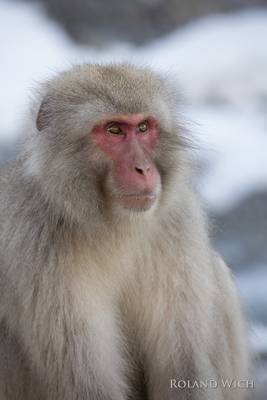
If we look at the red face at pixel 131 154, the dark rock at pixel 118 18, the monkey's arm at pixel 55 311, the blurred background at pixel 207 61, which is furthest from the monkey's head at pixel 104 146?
the dark rock at pixel 118 18

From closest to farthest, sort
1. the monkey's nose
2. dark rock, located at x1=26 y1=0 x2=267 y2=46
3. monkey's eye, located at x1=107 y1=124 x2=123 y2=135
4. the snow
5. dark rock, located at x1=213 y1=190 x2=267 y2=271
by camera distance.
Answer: the monkey's nose → monkey's eye, located at x1=107 y1=124 x2=123 y2=135 → dark rock, located at x1=213 y1=190 x2=267 y2=271 → the snow → dark rock, located at x1=26 y1=0 x2=267 y2=46

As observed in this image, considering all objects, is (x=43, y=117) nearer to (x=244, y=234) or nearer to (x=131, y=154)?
(x=131, y=154)

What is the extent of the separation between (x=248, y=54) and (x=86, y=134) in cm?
303

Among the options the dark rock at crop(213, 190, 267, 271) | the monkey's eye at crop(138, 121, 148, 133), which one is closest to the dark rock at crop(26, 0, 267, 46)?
the dark rock at crop(213, 190, 267, 271)

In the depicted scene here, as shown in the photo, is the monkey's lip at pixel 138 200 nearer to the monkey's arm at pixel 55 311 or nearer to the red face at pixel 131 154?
the red face at pixel 131 154

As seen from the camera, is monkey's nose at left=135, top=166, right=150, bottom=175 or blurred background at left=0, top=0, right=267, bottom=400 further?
blurred background at left=0, top=0, right=267, bottom=400

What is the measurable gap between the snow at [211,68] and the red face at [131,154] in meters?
1.98

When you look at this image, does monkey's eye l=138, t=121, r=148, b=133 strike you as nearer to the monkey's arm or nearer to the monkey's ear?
the monkey's ear

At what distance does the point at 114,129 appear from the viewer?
4.68m

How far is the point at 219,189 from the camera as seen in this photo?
270 inches

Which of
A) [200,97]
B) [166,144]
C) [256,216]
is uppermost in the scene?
[166,144]

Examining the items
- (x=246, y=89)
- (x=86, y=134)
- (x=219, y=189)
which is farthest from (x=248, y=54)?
(x=86, y=134)

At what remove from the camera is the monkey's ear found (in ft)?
15.8

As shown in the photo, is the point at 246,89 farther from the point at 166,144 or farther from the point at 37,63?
Answer: the point at 166,144
